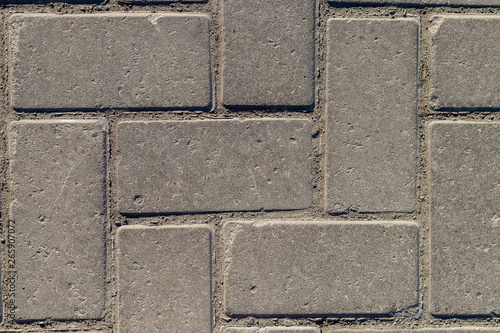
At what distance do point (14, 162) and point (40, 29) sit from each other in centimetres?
44

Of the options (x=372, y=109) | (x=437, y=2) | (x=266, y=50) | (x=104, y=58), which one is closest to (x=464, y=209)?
(x=372, y=109)

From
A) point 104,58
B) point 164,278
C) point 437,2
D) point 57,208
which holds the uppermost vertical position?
point 437,2

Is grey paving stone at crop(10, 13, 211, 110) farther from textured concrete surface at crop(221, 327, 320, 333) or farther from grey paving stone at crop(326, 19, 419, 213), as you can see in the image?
textured concrete surface at crop(221, 327, 320, 333)

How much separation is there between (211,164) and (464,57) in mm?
907

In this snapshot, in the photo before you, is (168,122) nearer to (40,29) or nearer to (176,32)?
(176,32)

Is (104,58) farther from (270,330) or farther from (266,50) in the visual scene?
(270,330)

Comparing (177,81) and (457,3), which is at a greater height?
(457,3)

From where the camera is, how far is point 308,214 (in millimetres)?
1274

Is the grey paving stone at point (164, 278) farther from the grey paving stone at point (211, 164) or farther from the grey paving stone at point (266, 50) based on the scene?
the grey paving stone at point (266, 50)

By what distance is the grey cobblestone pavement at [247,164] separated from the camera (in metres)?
1.24

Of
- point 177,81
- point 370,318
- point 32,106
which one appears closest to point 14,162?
point 32,106

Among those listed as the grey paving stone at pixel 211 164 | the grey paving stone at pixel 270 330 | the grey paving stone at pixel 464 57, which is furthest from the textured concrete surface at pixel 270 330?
the grey paving stone at pixel 464 57

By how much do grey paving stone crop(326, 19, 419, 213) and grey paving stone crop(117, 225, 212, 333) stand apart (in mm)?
498

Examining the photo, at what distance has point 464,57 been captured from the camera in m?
1.26
